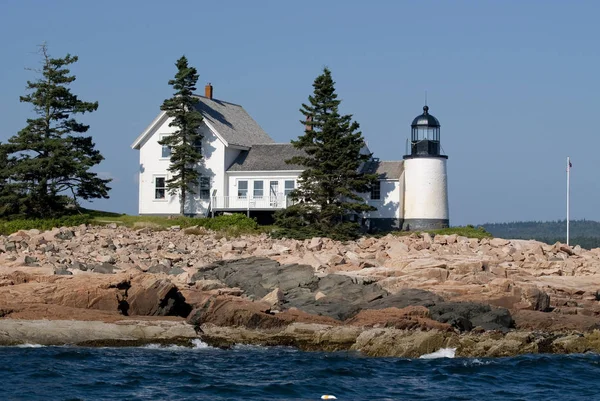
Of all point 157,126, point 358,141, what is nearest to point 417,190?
point 358,141

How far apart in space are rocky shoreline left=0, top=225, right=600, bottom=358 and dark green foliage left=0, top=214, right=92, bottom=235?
8.24m

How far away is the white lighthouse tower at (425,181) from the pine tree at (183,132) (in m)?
9.45

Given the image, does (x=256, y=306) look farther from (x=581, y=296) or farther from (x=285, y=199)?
(x=285, y=199)

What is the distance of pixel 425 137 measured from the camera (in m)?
41.7

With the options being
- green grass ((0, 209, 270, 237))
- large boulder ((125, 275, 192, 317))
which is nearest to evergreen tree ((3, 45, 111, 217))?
green grass ((0, 209, 270, 237))

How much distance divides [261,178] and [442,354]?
25896 mm

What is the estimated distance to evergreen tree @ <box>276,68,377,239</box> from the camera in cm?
3778

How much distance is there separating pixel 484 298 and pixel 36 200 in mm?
23942

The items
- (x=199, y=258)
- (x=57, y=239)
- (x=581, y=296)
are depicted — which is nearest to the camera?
(x=581, y=296)

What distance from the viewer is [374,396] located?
1466 centimetres

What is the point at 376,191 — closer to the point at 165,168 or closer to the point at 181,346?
the point at 165,168

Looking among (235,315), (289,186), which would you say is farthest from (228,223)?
(235,315)

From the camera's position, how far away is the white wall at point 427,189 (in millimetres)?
41375

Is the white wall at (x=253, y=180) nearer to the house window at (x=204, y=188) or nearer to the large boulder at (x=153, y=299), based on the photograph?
the house window at (x=204, y=188)
